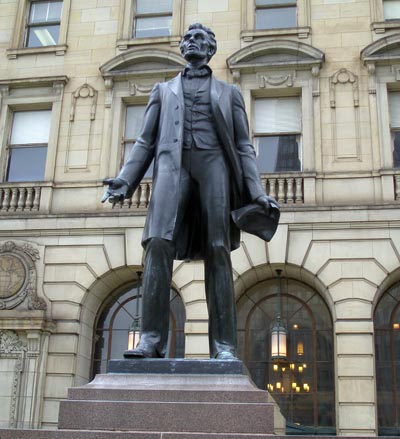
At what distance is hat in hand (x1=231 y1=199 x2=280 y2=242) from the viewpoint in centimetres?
563

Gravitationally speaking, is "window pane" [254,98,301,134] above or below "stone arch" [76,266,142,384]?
above

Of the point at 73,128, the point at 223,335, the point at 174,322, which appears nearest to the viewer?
the point at 223,335

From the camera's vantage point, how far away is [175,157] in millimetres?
5680

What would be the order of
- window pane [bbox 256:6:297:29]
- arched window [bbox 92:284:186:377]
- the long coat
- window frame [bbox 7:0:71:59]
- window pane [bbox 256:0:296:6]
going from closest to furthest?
the long coat
arched window [bbox 92:284:186:377]
window pane [bbox 256:6:297:29]
window pane [bbox 256:0:296:6]
window frame [bbox 7:0:71:59]

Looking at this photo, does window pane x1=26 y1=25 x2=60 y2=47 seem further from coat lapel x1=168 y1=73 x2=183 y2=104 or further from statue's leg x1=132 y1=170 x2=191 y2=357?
statue's leg x1=132 y1=170 x2=191 y2=357

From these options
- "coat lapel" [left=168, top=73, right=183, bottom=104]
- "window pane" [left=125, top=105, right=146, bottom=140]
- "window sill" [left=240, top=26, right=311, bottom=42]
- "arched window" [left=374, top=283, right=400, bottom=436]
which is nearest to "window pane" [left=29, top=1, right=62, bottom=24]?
"window pane" [left=125, top=105, right=146, bottom=140]

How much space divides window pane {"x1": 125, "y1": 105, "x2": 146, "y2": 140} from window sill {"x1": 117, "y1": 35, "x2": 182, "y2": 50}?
153cm

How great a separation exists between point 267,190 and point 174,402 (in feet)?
35.6

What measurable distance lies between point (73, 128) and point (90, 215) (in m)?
2.32

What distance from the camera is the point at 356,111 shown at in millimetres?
15367

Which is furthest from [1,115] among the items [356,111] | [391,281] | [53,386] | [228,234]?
[228,234]

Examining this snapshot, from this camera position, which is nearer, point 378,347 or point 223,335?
point 223,335

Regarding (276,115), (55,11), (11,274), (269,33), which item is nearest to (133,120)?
(276,115)

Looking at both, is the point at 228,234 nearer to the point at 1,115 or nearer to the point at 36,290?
the point at 36,290
